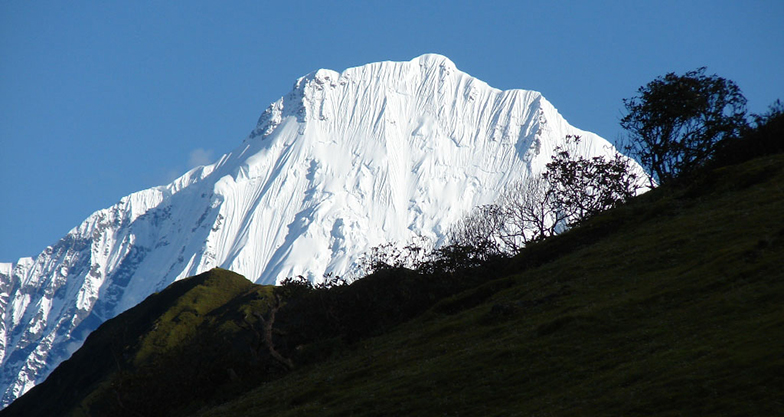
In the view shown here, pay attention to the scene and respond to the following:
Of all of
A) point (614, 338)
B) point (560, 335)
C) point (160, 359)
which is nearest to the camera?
point (614, 338)

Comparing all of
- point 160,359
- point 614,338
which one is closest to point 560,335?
point 614,338

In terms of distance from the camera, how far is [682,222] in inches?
2020

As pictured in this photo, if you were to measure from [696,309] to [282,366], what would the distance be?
31.5 metres

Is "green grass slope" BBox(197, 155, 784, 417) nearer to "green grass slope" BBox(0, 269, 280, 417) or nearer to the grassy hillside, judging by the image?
the grassy hillside

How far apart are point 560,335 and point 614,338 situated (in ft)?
9.80

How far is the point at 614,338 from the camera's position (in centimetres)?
3244

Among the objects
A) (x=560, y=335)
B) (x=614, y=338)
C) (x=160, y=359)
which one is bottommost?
(x=614, y=338)

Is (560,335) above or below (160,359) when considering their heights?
below

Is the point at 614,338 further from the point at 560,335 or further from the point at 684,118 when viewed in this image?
the point at 684,118

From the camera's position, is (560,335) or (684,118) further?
(684,118)

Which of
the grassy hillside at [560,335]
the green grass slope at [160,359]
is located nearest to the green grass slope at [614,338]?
the grassy hillside at [560,335]

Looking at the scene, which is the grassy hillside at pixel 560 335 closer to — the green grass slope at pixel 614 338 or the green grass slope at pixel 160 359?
the green grass slope at pixel 614 338

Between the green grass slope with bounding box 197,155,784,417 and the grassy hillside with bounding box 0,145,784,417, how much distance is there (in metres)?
0.10

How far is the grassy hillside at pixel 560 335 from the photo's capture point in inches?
1031
